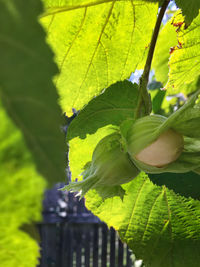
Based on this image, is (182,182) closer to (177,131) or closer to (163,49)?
(177,131)

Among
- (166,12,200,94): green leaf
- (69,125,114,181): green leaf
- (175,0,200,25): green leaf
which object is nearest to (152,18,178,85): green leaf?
(166,12,200,94): green leaf

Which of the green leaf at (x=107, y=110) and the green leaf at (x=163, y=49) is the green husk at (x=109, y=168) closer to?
the green leaf at (x=107, y=110)

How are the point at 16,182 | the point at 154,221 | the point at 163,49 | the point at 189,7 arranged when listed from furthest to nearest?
the point at 163,49, the point at 154,221, the point at 189,7, the point at 16,182

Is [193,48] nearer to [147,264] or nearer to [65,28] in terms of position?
[65,28]

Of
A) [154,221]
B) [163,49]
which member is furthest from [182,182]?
[163,49]

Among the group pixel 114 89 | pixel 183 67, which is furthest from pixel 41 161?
pixel 183 67
